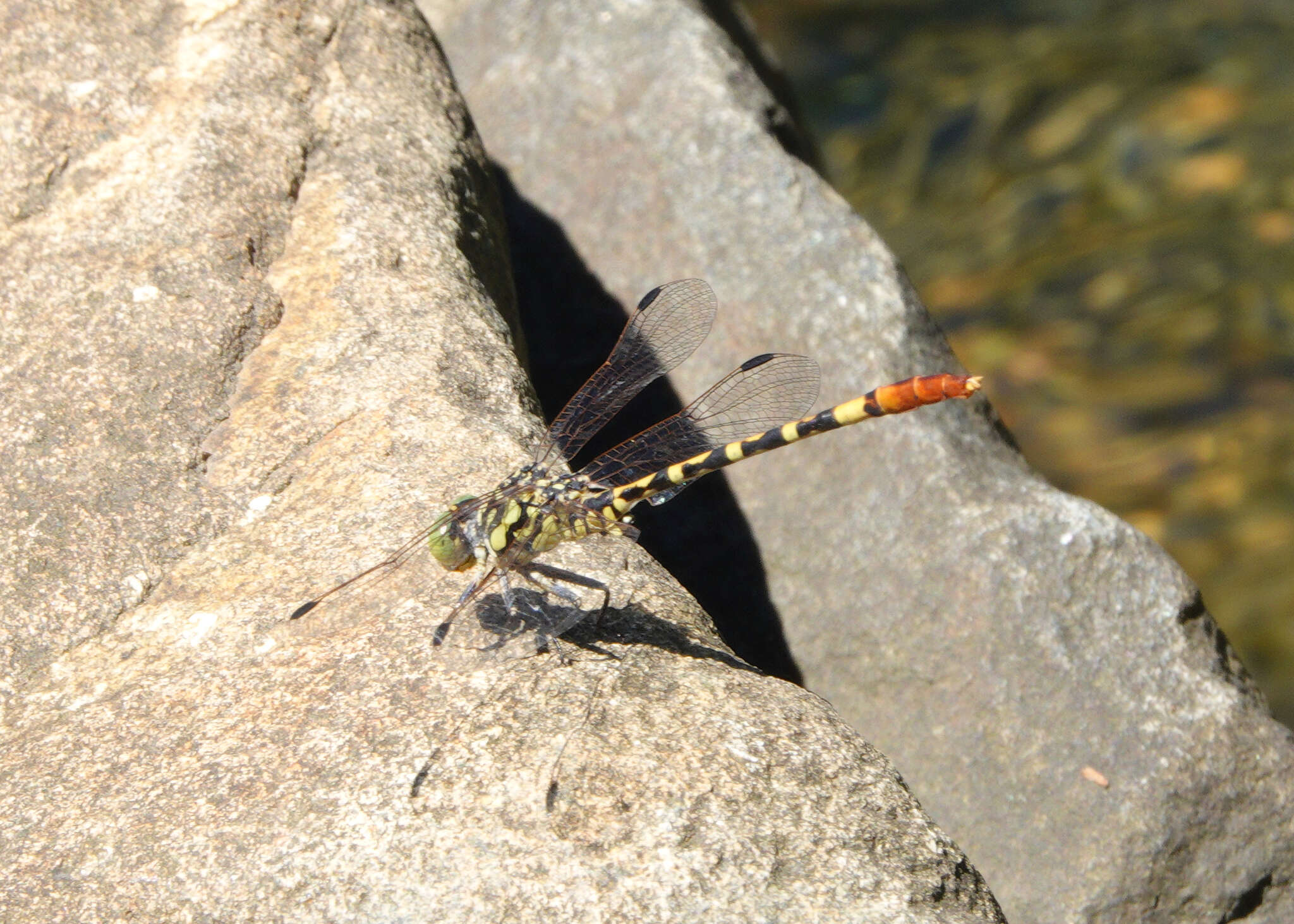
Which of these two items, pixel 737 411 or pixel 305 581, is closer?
pixel 305 581

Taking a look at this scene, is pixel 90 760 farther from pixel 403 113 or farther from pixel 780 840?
pixel 403 113

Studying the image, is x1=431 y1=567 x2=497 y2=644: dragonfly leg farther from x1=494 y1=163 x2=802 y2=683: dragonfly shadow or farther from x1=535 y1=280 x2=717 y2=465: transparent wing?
x1=494 y1=163 x2=802 y2=683: dragonfly shadow

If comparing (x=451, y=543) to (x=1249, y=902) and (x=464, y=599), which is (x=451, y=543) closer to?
(x=464, y=599)

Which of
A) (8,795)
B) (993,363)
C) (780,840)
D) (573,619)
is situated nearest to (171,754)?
(8,795)

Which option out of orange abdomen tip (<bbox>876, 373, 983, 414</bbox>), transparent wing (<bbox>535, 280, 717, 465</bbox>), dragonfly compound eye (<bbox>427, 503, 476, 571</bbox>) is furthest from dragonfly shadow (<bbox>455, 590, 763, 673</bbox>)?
orange abdomen tip (<bbox>876, 373, 983, 414</bbox>)

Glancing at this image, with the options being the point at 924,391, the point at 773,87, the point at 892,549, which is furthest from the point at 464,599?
the point at 773,87

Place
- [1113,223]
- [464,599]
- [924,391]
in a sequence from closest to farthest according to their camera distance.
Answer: [464,599]
[924,391]
[1113,223]
